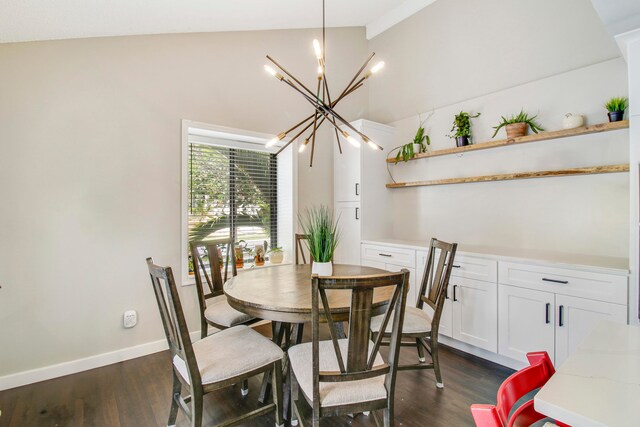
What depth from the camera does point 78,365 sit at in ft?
8.13

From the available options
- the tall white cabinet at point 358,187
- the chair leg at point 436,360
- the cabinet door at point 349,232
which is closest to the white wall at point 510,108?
the tall white cabinet at point 358,187

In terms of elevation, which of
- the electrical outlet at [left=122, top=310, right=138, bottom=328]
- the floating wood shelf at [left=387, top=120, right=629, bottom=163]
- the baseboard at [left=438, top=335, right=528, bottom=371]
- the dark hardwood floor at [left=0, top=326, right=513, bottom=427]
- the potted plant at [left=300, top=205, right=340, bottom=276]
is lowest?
the dark hardwood floor at [left=0, top=326, right=513, bottom=427]

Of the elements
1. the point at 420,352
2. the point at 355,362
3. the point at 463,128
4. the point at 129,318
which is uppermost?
the point at 463,128

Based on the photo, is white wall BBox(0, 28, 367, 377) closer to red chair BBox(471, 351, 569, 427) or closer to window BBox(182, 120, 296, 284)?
window BBox(182, 120, 296, 284)

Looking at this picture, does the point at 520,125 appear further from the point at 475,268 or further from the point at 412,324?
the point at 412,324

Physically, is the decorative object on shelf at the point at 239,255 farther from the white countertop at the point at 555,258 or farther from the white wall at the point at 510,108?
the white countertop at the point at 555,258

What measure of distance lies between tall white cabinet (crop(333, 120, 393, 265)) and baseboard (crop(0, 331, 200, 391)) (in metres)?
2.29

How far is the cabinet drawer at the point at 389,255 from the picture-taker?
3.20m

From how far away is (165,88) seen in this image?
9.48ft

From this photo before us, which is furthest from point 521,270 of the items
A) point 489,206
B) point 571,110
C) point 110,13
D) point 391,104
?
point 110,13

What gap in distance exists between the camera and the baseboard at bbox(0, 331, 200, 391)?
2.26m

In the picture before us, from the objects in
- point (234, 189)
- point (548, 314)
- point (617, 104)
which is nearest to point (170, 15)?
point (234, 189)

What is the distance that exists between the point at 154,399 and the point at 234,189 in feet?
6.96

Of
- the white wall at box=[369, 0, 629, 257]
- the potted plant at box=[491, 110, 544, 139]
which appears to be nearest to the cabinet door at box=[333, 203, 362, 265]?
the white wall at box=[369, 0, 629, 257]
